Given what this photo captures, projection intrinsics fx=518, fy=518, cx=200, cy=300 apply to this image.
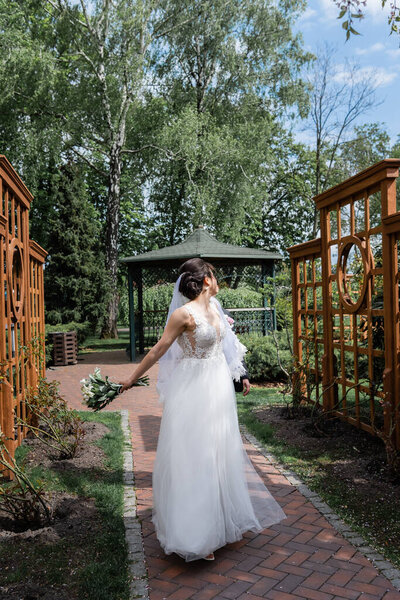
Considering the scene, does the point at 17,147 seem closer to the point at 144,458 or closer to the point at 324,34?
the point at 324,34

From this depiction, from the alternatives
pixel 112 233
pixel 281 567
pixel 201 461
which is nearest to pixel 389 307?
pixel 201 461

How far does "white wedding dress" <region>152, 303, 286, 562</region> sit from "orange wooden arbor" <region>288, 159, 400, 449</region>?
5.37 ft

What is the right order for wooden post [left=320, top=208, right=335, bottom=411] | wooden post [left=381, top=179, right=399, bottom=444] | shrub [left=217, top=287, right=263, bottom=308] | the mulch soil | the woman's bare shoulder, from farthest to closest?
shrub [left=217, top=287, right=263, bottom=308], wooden post [left=320, top=208, right=335, bottom=411], wooden post [left=381, top=179, right=399, bottom=444], the woman's bare shoulder, the mulch soil

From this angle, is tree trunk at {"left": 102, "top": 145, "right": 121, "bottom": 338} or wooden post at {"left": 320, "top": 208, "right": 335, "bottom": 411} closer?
wooden post at {"left": 320, "top": 208, "right": 335, "bottom": 411}

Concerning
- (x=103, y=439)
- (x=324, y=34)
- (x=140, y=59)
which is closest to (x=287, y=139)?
(x=324, y=34)

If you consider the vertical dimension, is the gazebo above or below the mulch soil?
above

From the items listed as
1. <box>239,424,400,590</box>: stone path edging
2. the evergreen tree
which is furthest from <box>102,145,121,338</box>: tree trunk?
<box>239,424,400,590</box>: stone path edging

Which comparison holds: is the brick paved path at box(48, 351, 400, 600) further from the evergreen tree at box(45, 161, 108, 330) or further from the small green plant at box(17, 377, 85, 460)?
the evergreen tree at box(45, 161, 108, 330)

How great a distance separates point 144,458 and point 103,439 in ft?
2.70

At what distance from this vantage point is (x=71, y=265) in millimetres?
20391

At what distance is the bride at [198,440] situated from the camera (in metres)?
3.23

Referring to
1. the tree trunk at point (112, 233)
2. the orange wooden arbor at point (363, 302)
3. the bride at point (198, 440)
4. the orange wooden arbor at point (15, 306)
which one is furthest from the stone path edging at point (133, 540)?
the tree trunk at point (112, 233)

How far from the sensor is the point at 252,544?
137 inches

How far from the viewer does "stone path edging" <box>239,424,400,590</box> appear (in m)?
3.02
